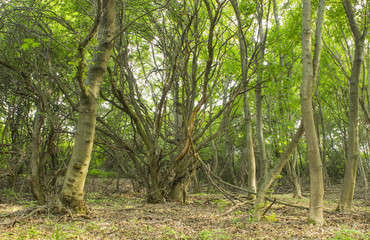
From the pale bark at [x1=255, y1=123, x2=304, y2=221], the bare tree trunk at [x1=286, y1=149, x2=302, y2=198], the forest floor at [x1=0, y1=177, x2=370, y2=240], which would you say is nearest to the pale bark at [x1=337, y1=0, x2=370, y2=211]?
the forest floor at [x1=0, y1=177, x2=370, y2=240]

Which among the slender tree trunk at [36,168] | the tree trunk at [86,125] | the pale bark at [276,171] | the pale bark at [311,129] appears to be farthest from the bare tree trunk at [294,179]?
the slender tree trunk at [36,168]

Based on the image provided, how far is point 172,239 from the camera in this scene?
3109 millimetres

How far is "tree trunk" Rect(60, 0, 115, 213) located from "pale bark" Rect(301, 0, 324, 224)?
130 inches

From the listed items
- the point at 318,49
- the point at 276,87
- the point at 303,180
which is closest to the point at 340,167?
the point at 303,180

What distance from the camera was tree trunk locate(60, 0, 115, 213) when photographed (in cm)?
421

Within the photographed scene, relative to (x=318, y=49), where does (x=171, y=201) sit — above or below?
below

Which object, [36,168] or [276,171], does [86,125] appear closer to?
[36,168]

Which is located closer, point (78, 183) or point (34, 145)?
point (78, 183)

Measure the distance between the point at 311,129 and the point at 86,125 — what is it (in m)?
3.58

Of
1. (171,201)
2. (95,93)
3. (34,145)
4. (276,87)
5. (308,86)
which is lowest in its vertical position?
(171,201)

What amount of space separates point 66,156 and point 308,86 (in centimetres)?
715

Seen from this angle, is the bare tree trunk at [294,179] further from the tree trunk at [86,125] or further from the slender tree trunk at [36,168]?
the slender tree trunk at [36,168]

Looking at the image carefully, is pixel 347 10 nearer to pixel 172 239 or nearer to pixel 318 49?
pixel 318 49

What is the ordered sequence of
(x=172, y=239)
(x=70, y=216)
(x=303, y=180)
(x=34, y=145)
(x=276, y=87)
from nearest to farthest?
(x=172, y=239), (x=70, y=216), (x=34, y=145), (x=276, y=87), (x=303, y=180)
